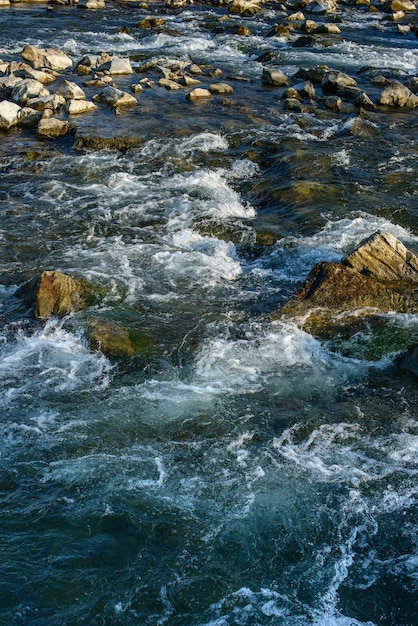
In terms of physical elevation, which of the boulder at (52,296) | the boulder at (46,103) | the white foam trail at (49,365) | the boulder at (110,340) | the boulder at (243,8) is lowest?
the white foam trail at (49,365)

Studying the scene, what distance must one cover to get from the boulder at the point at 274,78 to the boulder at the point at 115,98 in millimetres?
4374

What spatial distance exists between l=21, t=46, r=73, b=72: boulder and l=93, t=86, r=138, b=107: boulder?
361 centimetres

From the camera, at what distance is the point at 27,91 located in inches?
674

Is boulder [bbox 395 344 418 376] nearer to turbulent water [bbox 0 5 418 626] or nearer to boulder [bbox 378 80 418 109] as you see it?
turbulent water [bbox 0 5 418 626]

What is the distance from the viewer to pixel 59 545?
589cm

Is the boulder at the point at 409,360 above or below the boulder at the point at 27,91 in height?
below

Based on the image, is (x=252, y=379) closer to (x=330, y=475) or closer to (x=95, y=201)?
(x=330, y=475)

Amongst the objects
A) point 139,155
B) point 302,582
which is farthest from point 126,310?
point 139,155

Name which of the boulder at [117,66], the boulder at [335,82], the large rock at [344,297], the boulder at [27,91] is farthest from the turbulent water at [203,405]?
the boulder at [117,66]

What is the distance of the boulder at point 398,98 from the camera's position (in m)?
17.9

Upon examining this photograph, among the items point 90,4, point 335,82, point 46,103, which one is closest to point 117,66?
point 46,103

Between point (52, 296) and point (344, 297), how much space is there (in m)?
3.97

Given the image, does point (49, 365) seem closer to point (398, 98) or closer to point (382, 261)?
point (382, 261)

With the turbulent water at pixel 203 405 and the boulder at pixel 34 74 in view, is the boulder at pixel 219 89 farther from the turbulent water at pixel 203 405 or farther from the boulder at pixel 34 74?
the turbulent water at pixel 203 405
